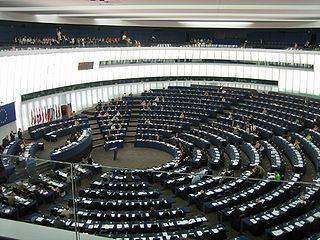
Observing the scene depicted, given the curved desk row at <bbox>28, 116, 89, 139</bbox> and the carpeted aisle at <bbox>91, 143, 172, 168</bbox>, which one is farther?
the curved desk row at <bbox>28, 116, 89, 139</bbox>

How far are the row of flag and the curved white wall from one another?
555mm

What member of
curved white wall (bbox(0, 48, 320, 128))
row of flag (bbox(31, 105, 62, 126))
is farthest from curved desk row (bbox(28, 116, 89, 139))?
row of flag (bbox(31, 105, 62, 126))

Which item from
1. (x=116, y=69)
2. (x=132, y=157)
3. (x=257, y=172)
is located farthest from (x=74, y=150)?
(x=116, y=69)

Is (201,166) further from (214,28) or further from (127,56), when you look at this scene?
(214,28)

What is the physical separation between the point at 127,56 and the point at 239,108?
46.9 feet

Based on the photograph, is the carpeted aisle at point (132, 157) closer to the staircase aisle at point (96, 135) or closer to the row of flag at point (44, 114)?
the staircase aisle at point (96, 135)

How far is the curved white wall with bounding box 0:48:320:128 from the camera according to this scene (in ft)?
102

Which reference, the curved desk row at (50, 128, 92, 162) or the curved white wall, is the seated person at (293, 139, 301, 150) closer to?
the curved desk row at (50, 128, 92, 162)

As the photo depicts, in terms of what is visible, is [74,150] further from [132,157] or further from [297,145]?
[297,145]

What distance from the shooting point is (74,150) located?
1008 inches

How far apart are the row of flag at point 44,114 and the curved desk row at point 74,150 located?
7.18m

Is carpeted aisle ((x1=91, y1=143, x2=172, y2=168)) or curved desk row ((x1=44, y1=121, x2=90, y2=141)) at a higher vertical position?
curved desk row ((x1=44, y1=121, x2=90, y2=141))

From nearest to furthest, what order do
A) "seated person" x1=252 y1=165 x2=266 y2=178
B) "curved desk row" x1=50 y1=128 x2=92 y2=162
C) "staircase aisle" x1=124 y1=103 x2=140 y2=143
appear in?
1. "seated person" x1=252 y1=165 x2=266 y2=178
2. "curved desk row" x1=50 y1=128 x2=92 y2=162
3. "staircase aisle" x1=124 y1=103 x2=140 y2=143

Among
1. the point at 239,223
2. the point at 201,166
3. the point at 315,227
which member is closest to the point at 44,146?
the point at 201,166
